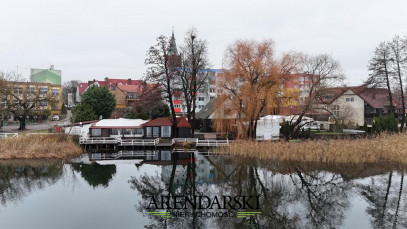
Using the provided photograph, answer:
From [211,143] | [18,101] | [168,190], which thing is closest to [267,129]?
[211,143]

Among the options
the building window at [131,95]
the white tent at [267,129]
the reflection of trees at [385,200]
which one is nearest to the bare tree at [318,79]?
the white tent at [267,129]

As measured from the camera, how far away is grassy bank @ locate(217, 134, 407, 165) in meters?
20.6

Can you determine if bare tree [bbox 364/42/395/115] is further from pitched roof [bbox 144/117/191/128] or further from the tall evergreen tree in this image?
the tall evergreen tree

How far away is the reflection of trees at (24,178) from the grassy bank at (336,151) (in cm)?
1460

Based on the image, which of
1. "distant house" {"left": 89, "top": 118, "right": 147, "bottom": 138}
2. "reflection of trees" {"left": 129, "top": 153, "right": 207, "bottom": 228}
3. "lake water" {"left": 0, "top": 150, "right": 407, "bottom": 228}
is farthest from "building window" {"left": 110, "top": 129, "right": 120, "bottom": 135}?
"reflection of trees" {"left": 129, "top": 153, "right": 207, "bottom": 228}

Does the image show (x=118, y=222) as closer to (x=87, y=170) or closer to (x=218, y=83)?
(x=87, y=170)

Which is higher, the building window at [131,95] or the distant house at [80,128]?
the building window at [131,95]

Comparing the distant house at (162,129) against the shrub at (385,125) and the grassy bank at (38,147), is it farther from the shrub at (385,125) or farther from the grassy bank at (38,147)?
the shrub at (385,125)

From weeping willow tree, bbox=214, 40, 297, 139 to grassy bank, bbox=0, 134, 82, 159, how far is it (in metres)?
15.1

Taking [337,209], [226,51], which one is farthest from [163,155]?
[337,209]

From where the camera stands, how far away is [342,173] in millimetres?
18297

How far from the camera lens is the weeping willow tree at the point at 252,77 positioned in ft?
85.6

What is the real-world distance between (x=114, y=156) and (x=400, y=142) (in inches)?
977

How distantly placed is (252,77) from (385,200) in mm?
15746
